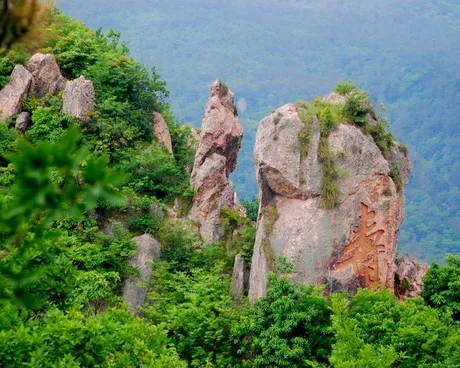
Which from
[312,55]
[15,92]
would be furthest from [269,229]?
[312,55]

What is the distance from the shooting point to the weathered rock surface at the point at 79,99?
19.0 metres

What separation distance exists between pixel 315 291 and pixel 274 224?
2546 mm

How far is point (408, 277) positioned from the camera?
17766 millimetres

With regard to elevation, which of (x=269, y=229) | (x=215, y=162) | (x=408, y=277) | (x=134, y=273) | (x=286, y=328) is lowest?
(x=286, y=328)

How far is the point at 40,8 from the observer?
3.54 metres

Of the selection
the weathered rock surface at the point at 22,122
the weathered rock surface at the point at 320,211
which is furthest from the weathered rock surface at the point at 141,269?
the weathered rock surface at the point at 22,122

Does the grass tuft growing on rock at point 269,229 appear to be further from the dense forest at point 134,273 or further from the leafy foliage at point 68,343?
the leafy foliage at point 68,343

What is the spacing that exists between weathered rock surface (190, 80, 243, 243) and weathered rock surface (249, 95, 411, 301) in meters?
1.85

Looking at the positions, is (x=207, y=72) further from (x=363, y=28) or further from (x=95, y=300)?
(x=95, y=300)

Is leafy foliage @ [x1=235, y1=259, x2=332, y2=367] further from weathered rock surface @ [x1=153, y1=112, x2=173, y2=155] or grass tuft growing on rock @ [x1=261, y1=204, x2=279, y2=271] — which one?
weathered rock surface @ [x1=153, y1=112, x2=173, y2=155]

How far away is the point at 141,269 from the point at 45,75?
22.1 ft

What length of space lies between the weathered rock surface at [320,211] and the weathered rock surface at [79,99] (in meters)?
4.87

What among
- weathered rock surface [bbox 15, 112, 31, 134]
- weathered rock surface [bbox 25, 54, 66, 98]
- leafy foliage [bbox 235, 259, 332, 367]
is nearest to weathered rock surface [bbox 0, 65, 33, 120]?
weathered rock surface [bbox 15, 112, 31, 134]

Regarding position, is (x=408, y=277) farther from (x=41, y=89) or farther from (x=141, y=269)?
(x=41, y=89)
